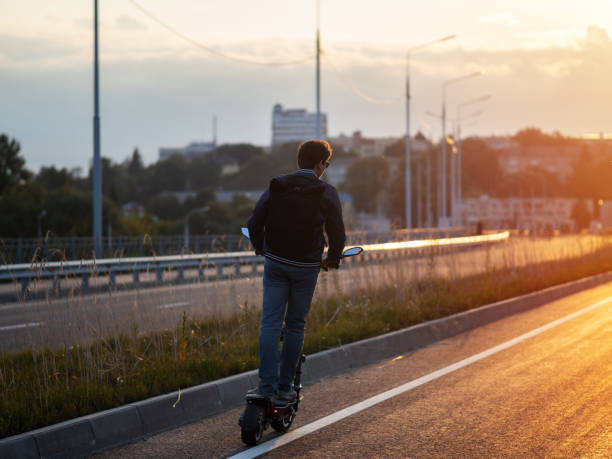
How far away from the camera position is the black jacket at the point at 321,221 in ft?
18.3

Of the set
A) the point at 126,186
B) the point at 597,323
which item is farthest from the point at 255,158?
the point at 597,323

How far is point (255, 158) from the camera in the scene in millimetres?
142250

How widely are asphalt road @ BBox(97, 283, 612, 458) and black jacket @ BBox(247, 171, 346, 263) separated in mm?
Answer: 1233

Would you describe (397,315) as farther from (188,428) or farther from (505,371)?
(188,428)

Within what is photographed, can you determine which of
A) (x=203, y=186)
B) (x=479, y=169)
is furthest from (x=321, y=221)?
(x=479, y=169)

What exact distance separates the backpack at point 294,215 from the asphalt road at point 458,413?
4.18 ft

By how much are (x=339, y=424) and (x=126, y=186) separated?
132m

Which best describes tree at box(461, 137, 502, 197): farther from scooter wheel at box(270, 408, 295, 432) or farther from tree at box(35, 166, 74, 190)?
scooter wheel at box(270, 408, 295, 432)

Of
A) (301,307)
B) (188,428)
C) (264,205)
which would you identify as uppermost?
(264,205)

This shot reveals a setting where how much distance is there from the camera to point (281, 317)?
5621 mm

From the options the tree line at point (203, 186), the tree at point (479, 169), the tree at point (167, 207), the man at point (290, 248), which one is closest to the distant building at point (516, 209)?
the tree line at point (203, 186)

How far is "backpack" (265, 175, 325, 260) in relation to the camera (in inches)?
217

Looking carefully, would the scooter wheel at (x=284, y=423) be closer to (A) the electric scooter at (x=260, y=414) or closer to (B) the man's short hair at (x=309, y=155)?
(A) the electric scooter at (x=260, y=414)

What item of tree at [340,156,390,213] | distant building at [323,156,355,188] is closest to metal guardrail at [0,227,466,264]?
tree at [340,156,390,213]
